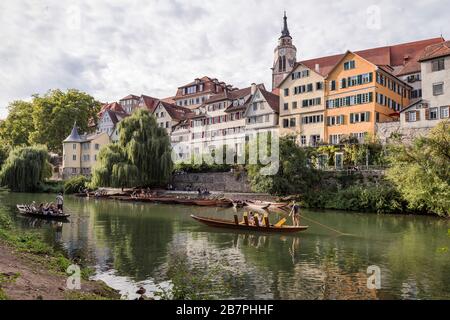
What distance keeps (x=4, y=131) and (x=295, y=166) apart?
216ft

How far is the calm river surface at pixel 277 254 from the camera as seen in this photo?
13.2m

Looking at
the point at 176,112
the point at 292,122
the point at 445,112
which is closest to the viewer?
the point at 445,112

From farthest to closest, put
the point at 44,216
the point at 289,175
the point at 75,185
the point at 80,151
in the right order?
the point at 80,151, the point at 75,185, the point at 289,175, the point at 44,216

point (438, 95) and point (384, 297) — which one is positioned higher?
point (438, 95)

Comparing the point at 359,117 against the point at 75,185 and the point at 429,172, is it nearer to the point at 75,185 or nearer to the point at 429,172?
the point at 429,172

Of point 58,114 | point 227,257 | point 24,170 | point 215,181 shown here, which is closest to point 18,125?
point 58,114

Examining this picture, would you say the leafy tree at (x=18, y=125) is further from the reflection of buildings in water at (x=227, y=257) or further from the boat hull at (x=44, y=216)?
the reflection of buildings in water at (x=227, y=257)

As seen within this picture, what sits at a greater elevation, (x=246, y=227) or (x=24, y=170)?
(x=24, y=170)

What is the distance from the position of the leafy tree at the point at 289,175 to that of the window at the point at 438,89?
15.5m

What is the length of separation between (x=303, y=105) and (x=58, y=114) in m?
44.9

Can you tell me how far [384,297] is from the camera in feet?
40.1

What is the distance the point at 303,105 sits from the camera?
55.5 m
